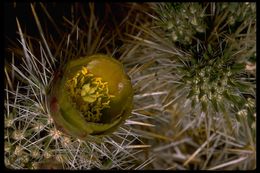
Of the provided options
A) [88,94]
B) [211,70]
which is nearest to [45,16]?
[88,94]

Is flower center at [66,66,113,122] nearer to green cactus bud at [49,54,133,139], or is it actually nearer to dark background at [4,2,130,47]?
green cactus bud at [49,54,133,139]

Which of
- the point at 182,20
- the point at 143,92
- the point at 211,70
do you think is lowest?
the point at 143,92

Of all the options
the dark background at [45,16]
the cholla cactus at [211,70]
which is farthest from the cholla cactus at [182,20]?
the dark background at [45,16]

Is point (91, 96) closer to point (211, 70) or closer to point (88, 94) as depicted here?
point (88, 94)

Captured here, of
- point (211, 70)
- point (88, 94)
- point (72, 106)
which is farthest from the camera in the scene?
point (211, 70)

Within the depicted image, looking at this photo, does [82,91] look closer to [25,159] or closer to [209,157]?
[25,159]

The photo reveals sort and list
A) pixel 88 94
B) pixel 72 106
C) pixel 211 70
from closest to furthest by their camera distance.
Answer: pixel 72 106 → pixel 88 94 → pixel 211 70

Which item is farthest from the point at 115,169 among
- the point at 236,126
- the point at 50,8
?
the point at 50,8

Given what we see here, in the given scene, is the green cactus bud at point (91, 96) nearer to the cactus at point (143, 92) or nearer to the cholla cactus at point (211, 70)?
the cactus at point (143, 92)
